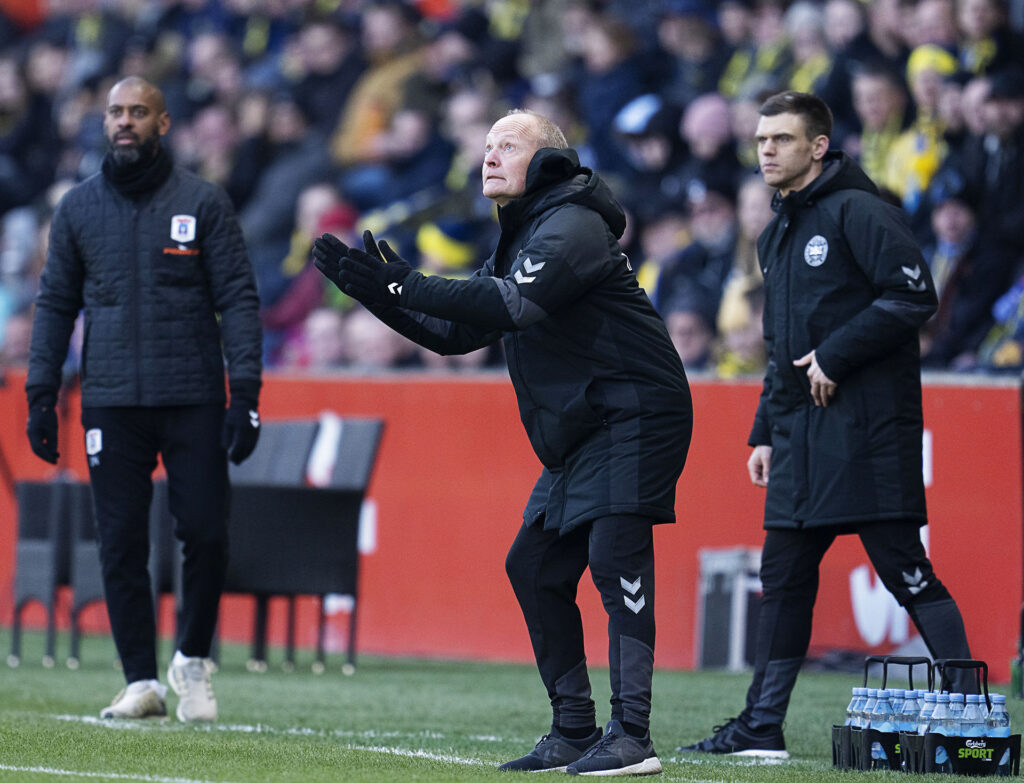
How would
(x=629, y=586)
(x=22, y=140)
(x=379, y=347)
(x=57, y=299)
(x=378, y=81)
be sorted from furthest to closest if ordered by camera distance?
(x=22, y=140) < (x=378, y=81) < (x=379, y=347) < (x=57, y=299) < (x=629, y=586)

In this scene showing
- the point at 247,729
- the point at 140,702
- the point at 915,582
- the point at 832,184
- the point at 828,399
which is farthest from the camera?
the point at 140,702

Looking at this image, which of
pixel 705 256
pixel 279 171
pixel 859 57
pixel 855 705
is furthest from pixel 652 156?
pixel 855 705

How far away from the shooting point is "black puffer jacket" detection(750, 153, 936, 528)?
5.48 meters

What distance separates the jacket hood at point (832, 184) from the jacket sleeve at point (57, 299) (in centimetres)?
257

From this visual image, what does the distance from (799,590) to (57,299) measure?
9.35ft

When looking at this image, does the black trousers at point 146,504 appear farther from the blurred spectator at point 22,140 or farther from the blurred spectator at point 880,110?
the blurred spectator at point 22,140

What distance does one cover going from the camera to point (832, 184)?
5723 mm

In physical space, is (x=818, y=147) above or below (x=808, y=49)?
below

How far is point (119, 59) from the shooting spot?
18219 mm

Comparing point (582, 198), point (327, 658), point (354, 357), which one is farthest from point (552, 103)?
point (582, 198)

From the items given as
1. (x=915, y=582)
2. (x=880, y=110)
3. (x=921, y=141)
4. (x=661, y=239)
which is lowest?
(x=915, y=582)

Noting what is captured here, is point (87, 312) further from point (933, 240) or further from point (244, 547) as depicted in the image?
point (933, 240)

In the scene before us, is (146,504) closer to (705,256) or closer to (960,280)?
(960,280)

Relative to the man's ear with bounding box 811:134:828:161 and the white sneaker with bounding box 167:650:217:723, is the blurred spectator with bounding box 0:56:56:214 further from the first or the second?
the man's ear with bounding box 811:134:828:161
